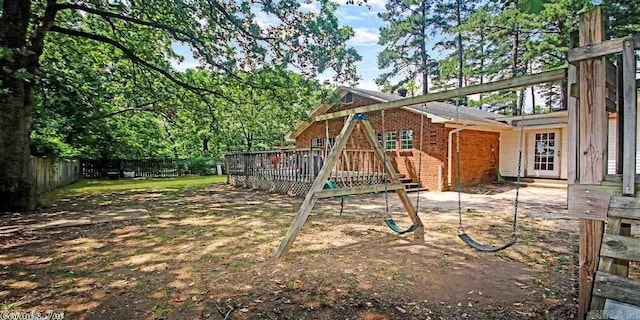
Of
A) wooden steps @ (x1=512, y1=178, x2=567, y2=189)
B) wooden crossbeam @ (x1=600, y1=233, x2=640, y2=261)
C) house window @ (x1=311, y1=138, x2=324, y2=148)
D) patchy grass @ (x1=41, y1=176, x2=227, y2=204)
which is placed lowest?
patchy grass @ (x1=41, y1=176, x2=227, y2=204)

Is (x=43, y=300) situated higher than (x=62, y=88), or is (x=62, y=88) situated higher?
(x=62, y=88)

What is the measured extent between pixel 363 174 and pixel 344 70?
380 centimetres

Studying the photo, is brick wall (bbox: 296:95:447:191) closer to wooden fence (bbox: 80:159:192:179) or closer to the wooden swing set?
the wooden swing set

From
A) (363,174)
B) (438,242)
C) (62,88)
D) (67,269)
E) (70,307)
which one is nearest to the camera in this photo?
(70,307)

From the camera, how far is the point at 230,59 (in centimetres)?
898

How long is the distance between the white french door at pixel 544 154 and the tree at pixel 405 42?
13718mm

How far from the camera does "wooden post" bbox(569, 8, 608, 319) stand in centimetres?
211

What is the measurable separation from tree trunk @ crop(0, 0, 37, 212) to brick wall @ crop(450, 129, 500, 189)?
12632mm

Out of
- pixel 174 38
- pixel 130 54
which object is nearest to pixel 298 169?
pixel 174 38

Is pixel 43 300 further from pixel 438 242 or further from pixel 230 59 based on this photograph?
pixel 230 59

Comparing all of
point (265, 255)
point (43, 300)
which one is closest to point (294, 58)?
point (265, 255)

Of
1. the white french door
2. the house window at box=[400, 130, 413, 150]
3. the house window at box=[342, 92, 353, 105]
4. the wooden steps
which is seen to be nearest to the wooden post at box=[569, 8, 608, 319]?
the house window at box=[400, 130, 413, 150]

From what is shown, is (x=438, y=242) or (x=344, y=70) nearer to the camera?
(x=438, y=242)

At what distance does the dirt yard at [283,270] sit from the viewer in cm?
279
